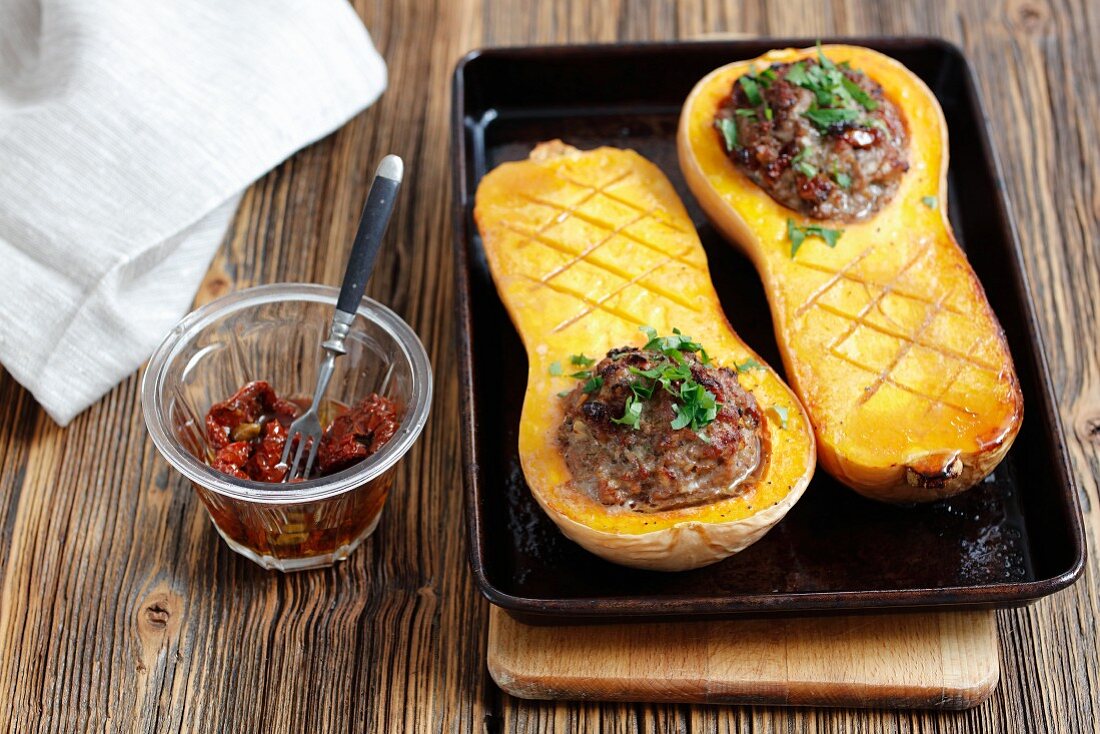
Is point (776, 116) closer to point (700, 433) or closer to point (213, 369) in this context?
point (700, 433)

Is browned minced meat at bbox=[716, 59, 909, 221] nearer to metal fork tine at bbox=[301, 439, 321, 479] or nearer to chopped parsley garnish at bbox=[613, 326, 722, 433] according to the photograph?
chopped parsley garnish at bbox=[613, 326, 722, 433]

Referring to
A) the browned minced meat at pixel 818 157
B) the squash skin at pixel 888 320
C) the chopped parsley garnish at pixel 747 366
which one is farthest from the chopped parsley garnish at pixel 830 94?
the chopped parsley garnish at pixel 747 366

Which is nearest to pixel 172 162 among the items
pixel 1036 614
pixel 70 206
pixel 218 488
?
pixel 70 206

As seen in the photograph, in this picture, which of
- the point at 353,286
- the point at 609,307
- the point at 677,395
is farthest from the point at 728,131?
the point at 353,286

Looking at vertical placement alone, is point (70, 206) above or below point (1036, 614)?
above

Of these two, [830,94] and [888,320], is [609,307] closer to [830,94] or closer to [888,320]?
[888,320]

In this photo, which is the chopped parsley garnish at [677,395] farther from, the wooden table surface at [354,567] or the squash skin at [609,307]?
the wooden table surface at [354,567]

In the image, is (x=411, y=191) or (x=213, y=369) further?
(x=411, y=191)

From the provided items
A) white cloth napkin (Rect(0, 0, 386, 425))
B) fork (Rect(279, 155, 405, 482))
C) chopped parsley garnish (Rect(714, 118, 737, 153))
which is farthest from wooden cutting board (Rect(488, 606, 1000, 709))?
white cloth napkin (Rect(0, 0, 386, 425))
